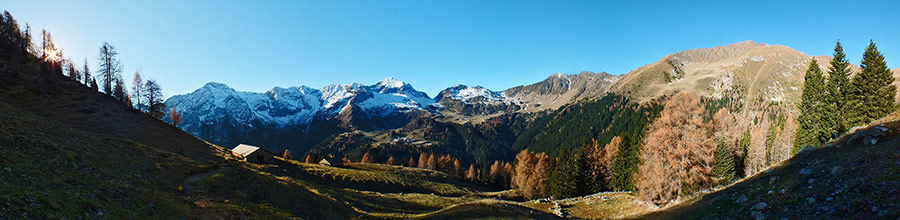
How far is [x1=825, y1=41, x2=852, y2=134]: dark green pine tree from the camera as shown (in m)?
45.5

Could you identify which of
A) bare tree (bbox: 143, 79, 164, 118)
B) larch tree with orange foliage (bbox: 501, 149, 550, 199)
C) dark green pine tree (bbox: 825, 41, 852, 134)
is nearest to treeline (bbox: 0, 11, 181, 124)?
bare tree (bbox: 143, 79, 164, 118)

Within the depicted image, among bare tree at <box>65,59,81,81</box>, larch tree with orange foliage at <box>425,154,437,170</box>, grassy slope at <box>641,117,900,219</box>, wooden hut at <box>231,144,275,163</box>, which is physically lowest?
grassy slope at <box>641,117,900,219</box>

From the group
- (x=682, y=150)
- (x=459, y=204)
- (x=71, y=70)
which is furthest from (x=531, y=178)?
(x=71, y=70)

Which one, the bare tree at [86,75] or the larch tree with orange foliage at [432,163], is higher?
the bare tree at [86,75]

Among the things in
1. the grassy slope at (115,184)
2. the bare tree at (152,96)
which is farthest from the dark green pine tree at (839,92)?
the bare tree at (152,96)

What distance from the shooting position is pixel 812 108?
5531 cm

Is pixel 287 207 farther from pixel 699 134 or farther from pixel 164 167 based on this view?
pixel 699 134

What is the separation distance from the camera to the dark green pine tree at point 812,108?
52.1 meters

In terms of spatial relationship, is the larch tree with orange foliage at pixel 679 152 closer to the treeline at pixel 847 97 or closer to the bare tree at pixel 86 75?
the treeline at pixel 847 97

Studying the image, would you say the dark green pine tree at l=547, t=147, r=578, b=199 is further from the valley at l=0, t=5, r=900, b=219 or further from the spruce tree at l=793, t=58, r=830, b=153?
the spruce tree at l=793, t=58, r=830, b=153

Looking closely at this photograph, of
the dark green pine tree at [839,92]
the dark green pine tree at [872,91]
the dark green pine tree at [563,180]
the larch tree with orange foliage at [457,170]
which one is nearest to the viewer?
the dark green pine tree at [872,91]

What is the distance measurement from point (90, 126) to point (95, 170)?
40.8 m

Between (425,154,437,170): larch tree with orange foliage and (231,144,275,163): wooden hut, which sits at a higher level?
(231,144,275,163): wooden hut

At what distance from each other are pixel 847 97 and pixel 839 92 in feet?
9.42
